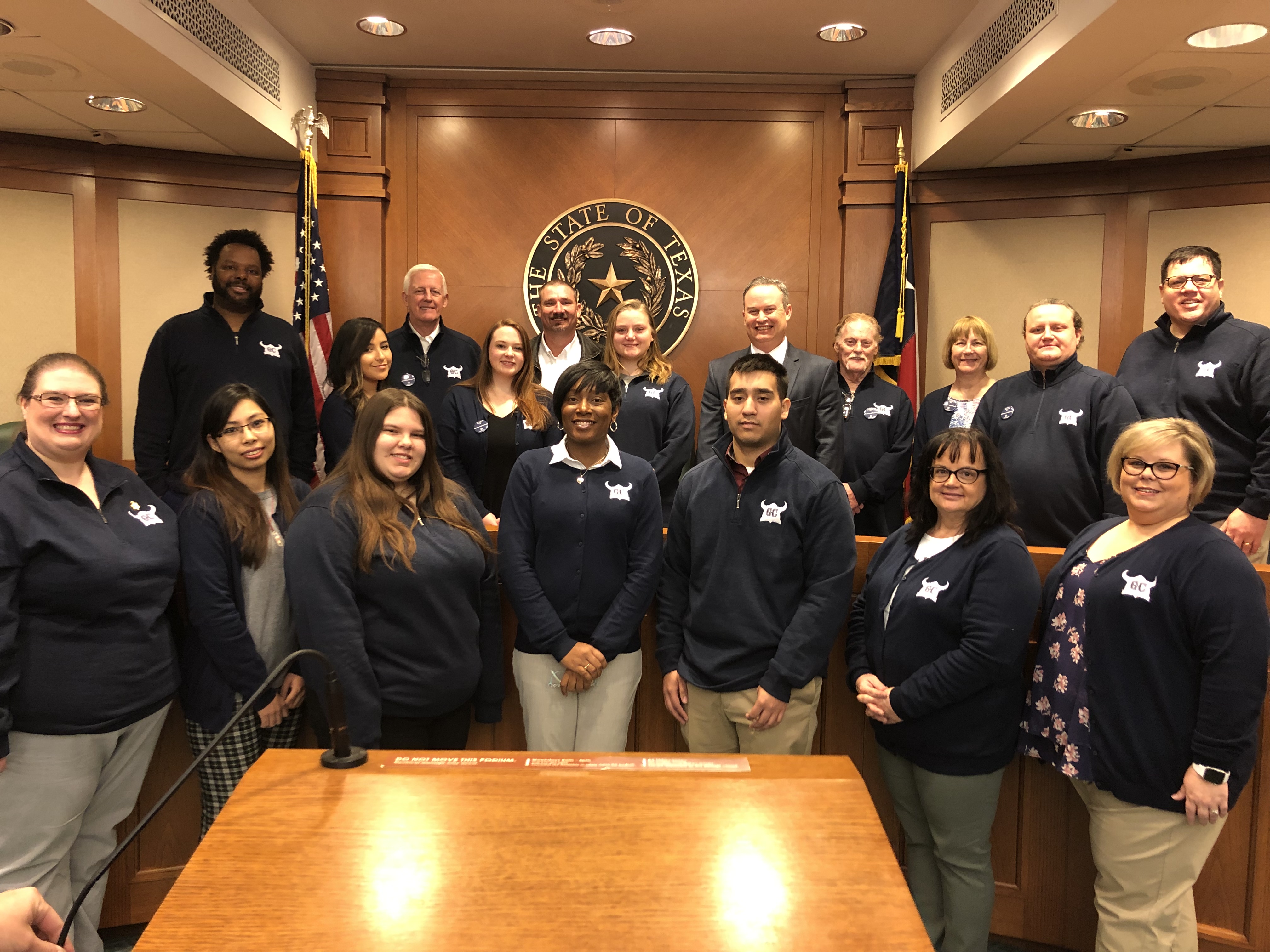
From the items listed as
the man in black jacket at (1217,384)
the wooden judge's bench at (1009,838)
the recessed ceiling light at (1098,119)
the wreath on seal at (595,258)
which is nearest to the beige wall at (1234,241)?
the recessed ceiling light at (1098,119)

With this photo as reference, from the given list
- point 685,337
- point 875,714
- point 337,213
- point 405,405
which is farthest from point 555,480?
point 337,213

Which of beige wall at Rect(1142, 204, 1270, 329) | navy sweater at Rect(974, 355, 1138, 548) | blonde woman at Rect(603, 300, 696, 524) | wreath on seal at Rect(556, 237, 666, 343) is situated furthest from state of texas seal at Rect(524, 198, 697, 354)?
beige wall at Rect(1142, 204, 1270, 329)

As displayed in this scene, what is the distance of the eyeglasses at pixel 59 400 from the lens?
220 centimetres

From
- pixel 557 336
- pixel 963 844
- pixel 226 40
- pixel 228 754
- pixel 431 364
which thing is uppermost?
pixel 226 40

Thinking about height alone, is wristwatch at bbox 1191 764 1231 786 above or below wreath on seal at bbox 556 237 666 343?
below

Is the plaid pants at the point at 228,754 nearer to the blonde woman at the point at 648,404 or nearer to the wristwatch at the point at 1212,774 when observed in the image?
the blonde woman at the point at 648,404

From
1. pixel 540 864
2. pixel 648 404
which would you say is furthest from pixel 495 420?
pixel 540 864

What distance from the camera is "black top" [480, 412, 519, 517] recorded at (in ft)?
11.5

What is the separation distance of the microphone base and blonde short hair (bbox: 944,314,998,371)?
304 cm

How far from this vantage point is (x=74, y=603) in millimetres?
2193

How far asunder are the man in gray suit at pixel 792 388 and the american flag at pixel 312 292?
229 cm

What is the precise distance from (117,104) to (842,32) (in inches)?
137

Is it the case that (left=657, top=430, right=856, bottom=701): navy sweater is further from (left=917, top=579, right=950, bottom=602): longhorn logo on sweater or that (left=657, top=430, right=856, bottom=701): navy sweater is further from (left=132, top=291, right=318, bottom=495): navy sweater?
(left=132, top=291, right=318, bottom=495): navy sweater

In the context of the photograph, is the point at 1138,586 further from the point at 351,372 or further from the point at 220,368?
the point at 220,368
